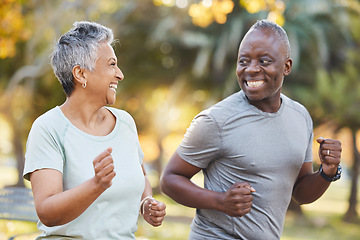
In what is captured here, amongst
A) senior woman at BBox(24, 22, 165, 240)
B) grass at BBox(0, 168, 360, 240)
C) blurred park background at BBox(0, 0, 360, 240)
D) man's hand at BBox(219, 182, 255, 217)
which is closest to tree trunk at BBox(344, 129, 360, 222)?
blurred park background at BBox(0, 0, 360, 240)

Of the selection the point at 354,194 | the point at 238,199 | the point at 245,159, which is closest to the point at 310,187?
the point at 245,159

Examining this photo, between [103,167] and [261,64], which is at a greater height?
[261,64]

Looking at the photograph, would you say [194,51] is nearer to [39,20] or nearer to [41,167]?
[39,20]

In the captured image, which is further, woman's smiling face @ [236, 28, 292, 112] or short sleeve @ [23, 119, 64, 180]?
woman's smiling face @ [236, 28, 292, 112]

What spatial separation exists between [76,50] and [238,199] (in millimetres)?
1004

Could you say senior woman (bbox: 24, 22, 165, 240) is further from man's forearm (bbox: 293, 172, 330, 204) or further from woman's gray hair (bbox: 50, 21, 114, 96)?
man's forearm (bbox: 293, 172, 330, 204)

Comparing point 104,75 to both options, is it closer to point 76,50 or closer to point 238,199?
point 76,50

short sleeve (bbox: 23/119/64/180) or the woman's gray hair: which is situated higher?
the woman's gray hair

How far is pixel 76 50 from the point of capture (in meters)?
2.26

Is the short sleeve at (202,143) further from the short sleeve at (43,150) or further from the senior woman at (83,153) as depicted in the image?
the short sleeve at (43,150)

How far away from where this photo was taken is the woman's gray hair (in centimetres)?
226

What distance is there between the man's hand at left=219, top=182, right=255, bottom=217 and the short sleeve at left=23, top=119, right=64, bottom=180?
80 centimetres

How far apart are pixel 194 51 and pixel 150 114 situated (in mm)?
2660

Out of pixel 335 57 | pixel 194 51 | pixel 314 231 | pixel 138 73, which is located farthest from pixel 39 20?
pixel 314 231
